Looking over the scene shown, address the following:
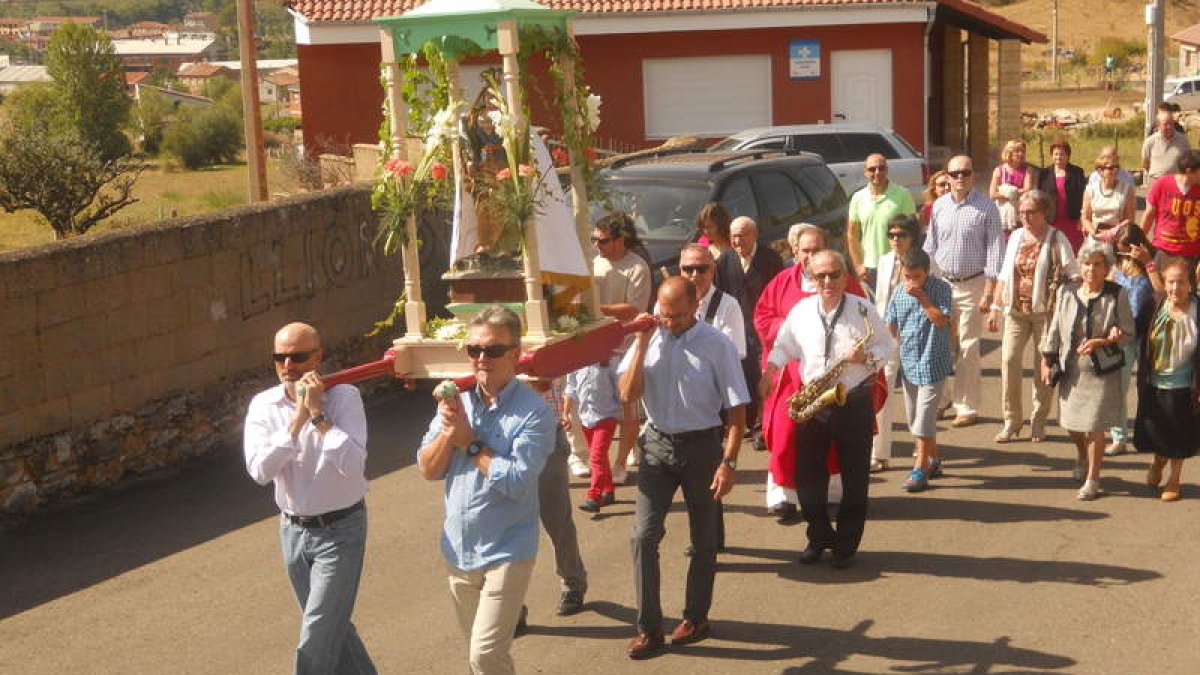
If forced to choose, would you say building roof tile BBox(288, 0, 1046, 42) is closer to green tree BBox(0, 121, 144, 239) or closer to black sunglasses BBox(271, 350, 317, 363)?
green tree BBox(0, 121, 144, 239)

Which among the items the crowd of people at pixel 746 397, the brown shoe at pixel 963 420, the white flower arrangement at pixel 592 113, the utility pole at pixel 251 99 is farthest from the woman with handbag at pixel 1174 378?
the utility pole at pixel 251 99

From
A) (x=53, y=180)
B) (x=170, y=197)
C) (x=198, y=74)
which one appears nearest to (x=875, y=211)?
(x=53, y=180)

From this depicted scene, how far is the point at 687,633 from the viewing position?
8.11m

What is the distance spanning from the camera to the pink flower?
8.23m

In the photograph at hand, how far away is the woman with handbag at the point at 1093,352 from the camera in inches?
411

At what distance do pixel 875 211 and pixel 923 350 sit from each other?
261cm

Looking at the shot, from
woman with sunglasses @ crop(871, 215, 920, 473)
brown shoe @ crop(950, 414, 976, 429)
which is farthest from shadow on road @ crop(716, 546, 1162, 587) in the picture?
brown shoe @ crop(950, 414, 976, 429)

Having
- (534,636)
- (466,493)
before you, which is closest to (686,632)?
(534,636)

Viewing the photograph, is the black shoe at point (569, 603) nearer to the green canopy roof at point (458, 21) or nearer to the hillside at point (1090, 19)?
the green canopy roof at point (458, 21)

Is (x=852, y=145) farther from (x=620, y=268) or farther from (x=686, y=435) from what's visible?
(x=686, y=435)

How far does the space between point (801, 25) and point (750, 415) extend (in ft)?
75.6

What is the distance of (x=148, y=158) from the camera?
7125 centimetres

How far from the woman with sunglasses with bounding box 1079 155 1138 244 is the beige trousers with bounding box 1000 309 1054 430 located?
2818mm

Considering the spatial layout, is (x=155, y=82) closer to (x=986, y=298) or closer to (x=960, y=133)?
(x=960, y=133)
